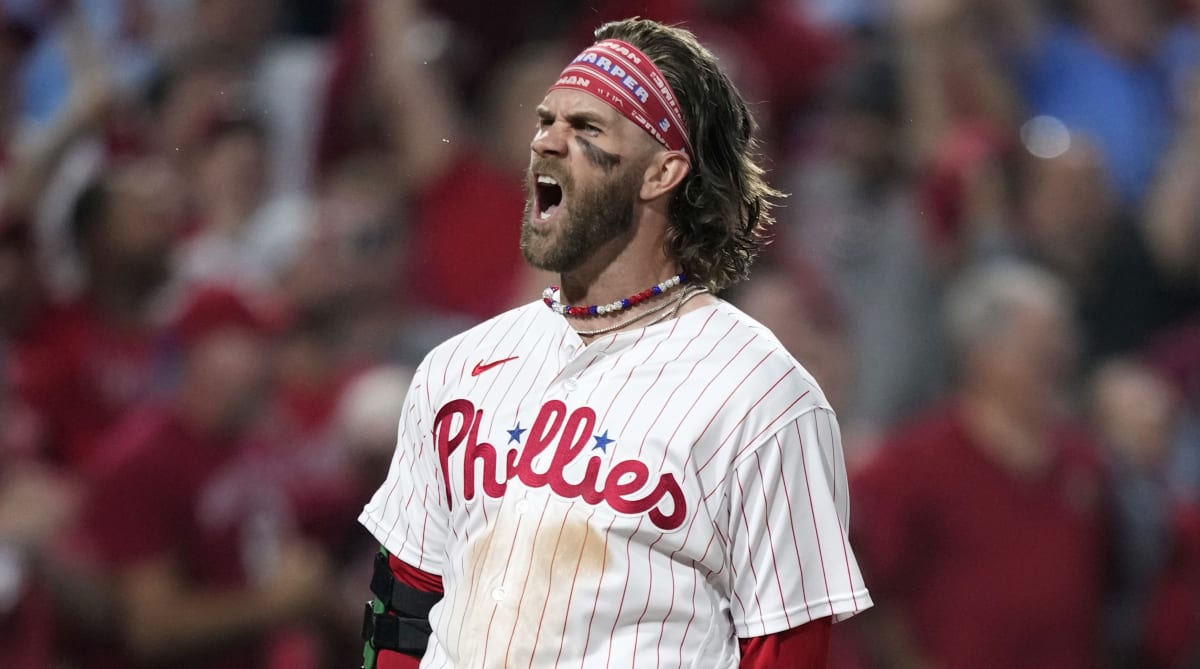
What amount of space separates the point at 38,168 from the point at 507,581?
3.42 m

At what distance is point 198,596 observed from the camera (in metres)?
4.54

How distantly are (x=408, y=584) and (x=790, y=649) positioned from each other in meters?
0.59

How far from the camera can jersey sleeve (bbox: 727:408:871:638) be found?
6.46 feet

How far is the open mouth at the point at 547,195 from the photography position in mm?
2123

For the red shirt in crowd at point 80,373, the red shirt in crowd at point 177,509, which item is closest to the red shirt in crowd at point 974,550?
the red shirt in crowd at point 177,509

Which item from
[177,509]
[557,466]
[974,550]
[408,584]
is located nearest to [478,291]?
[177,509]

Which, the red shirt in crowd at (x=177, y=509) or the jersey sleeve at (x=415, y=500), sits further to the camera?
the red shirt in crowd at (x=177, y=509)

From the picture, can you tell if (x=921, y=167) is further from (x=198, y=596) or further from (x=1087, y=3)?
(x=198, y=596)

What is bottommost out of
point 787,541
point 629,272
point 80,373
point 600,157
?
point 787,541

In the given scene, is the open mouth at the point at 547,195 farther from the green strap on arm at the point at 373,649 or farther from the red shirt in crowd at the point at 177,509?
the red shirt in crowd at the point at 177,509

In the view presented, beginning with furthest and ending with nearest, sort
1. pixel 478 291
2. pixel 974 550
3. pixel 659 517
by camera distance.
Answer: pixel 478 291 → pixel 974 550 → pixel 659 517

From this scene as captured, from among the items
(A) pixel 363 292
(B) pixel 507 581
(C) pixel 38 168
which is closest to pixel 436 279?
(A) pixel 363 292

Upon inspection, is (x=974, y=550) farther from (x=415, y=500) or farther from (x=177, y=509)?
(x=415, y=500)

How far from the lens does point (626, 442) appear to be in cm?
200
